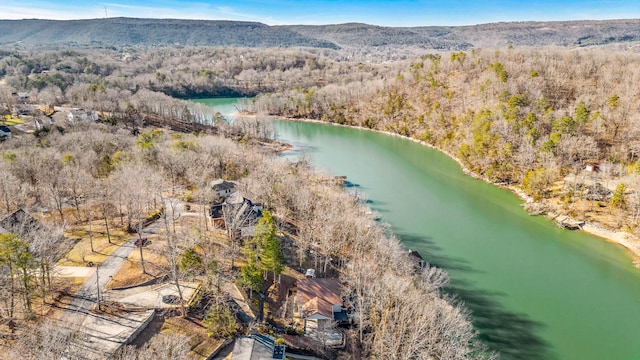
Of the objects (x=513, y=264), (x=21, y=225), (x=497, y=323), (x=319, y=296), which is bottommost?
(x=497, y=323)

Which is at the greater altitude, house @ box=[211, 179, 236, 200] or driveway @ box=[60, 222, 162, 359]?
house @ box=[211, 179, 236, 200]

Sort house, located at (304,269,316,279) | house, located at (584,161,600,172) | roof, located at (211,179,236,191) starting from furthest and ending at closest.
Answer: house, located at (584,161,600,172) < roof, located at (211,179,236,191) < house, located at (304,269,316,279)

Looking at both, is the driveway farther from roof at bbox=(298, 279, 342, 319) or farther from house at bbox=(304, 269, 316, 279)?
house at bbox=(304, 269, 316, 279)

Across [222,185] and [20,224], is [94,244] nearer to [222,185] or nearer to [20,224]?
[20,224]

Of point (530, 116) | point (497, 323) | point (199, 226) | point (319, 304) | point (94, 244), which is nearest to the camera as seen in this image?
point (319, 304)

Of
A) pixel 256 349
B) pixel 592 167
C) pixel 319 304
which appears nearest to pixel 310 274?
pixel 319 304

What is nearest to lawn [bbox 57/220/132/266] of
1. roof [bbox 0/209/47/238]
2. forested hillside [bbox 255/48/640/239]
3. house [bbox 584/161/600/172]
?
roof [bbox 0/209/47/238]

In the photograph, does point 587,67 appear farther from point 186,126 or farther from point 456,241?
A: point 186,126

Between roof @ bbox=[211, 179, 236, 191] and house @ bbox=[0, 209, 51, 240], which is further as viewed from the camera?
roof @ bbox=[211, 179, 236, 191]
